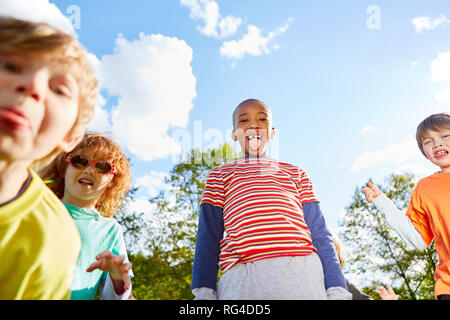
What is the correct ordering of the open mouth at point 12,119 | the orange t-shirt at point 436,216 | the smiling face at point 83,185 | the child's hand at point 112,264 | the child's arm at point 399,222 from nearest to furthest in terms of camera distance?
the open mouth at point 12,119 → the child's hand at point 112,264 → the orange t-shirt at point 436,216 → the smiling face at point 83,185 → the child's arm at point 399,222

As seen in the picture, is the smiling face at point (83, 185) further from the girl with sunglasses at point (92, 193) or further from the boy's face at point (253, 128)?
the boy's face at point (253, 128)

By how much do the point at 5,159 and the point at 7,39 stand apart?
0.54 meters

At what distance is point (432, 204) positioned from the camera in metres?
3.41

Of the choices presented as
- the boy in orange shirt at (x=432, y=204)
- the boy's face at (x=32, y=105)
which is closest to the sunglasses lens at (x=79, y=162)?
the boy's face at (x=32, y=105)

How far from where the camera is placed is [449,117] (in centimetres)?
373

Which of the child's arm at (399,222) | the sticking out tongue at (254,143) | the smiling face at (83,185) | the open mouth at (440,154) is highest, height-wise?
the sticking out tongue at (254,143)

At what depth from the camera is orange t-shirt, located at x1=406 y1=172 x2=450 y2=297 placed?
3.19 meters

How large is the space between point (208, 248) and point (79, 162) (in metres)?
1.60

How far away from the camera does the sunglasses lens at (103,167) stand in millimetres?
3453

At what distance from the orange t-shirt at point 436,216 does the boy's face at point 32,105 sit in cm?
332

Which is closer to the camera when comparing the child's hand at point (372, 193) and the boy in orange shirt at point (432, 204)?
the boy in orange shirt at point (432, 204)

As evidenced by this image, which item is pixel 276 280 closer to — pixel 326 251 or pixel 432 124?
pixel 326 251
